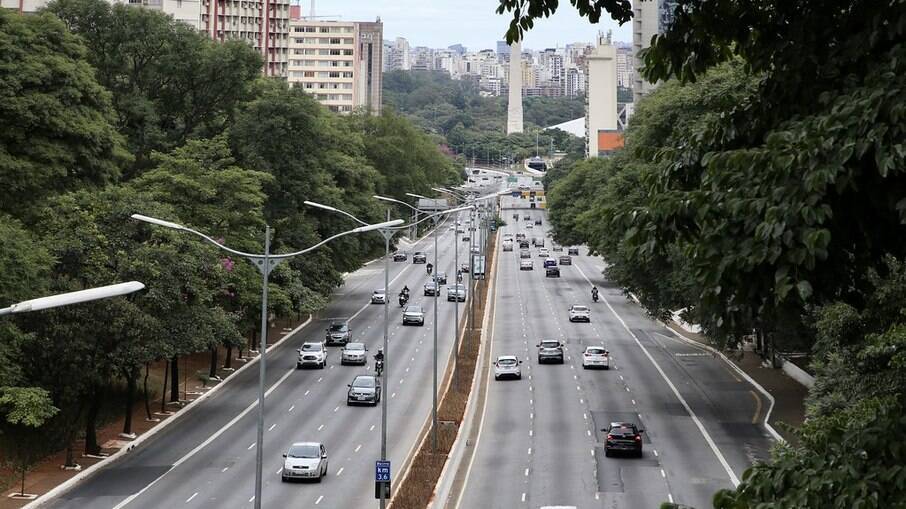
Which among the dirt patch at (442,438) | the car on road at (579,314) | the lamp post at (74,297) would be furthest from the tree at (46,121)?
the lamp post at (74,297)

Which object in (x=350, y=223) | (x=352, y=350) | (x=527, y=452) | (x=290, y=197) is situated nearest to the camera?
(x=527, y=452)

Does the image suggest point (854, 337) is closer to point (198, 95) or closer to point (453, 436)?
point (453, 436)

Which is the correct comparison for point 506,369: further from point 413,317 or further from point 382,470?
point 382,470

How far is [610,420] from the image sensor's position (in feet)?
159

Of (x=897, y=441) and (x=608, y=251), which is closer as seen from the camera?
(x=897, y=441)

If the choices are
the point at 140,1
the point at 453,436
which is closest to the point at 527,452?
the point at 453,436

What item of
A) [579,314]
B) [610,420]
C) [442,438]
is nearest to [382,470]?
[442,438]

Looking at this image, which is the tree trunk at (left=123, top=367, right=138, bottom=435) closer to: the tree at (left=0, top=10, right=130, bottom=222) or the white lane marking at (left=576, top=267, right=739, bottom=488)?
the tree at (left=0, top=10, right=130, bottom=222)

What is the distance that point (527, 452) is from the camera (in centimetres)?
4294

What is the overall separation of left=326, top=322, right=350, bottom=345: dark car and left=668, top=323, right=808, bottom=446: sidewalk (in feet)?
70.1

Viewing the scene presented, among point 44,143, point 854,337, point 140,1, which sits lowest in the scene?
point 854,337

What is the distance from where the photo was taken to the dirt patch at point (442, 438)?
35.8 m

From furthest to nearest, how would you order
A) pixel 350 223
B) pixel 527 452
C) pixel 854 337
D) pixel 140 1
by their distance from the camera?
pixel 140 1
pixel 350 223
pixel 527 452
pixel 854 337

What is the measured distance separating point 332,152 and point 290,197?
1160 cm
